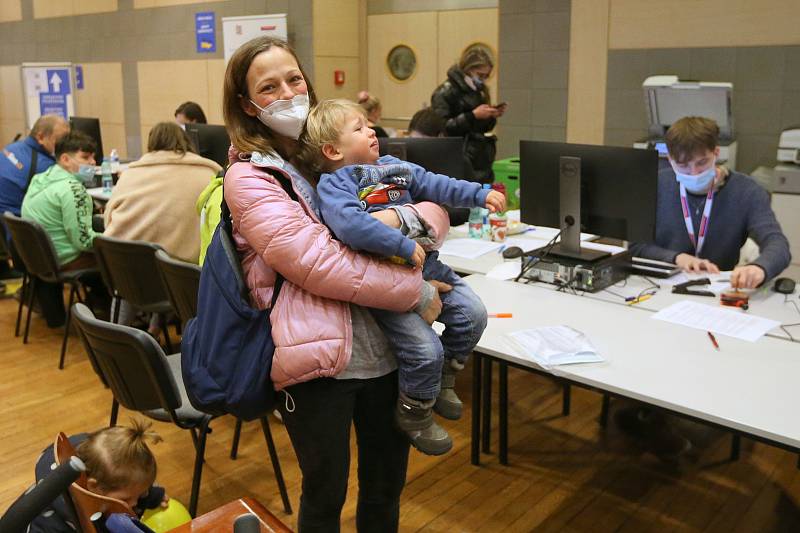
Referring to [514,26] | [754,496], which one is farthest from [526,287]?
[514,26]

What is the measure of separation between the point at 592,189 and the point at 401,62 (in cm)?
471

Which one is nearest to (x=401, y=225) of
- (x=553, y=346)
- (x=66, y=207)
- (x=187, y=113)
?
(x=553, y=346)

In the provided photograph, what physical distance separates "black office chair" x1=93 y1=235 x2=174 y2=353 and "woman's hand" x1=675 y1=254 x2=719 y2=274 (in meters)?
2.27

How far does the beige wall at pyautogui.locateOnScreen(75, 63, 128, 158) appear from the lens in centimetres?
963

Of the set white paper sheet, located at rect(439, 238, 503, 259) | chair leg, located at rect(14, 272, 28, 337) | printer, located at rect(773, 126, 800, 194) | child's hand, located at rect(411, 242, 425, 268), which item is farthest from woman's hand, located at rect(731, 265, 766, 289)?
chair leg, located at rect(14, 272, 28, 337)

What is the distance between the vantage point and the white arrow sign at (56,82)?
356 inches

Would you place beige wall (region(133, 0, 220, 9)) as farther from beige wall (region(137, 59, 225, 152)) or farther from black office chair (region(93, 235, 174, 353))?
black office chair (region(93, 235, 174, 353))

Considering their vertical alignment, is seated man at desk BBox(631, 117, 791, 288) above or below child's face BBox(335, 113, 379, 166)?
below

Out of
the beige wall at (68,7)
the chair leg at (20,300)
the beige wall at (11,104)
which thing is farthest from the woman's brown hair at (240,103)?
the beige wall at (11,104)

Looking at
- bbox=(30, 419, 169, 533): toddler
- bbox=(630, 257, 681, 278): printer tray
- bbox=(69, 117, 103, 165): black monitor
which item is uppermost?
bbox=(69, 117, 103, 165): black monitor

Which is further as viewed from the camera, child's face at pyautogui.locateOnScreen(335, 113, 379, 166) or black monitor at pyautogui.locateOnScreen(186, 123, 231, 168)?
black monitor at pyautogui.locateOnScreen(186, 123, 231, 168)

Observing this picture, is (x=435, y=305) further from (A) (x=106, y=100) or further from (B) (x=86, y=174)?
(A) (x=106, y=100)

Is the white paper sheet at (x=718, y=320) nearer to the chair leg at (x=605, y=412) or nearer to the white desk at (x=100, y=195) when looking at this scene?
the chair leg at (x=605, y=412)

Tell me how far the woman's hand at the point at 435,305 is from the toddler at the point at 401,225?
0.07 feet
